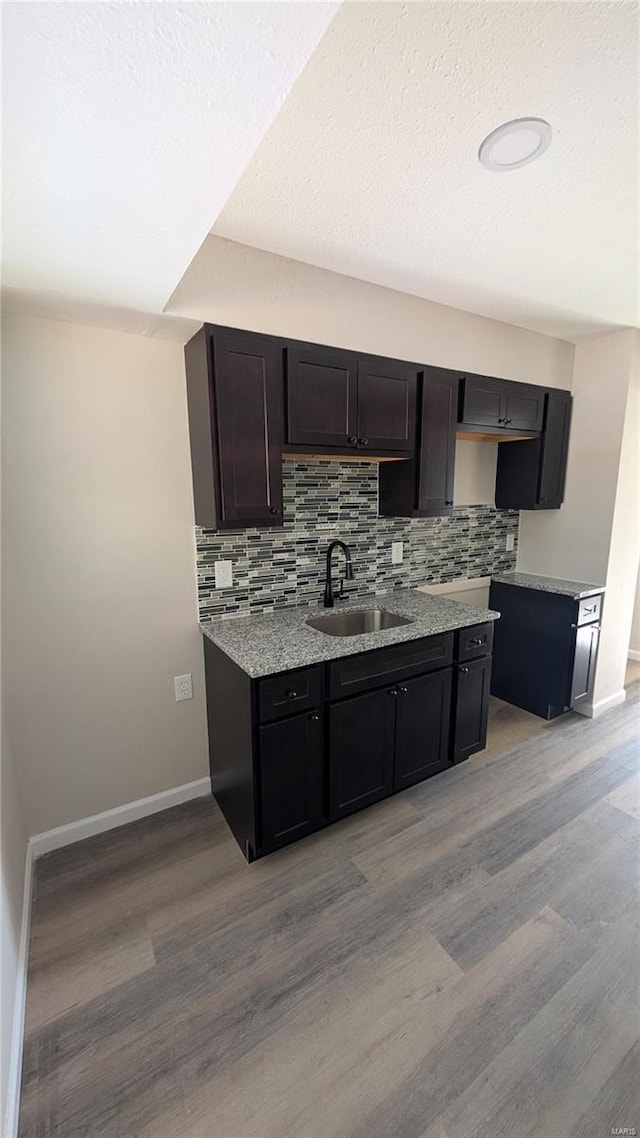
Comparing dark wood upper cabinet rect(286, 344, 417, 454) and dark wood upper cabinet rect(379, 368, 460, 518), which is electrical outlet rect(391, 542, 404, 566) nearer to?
dark wood upper cabinet rect(379, 368, 460, 518)

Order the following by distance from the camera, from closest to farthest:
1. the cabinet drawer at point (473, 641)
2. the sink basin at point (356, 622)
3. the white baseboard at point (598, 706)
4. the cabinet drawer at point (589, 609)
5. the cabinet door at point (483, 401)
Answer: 1. the cabinet drawer at point (473, 641)
2. the sink basin at point (356, 622)
3. the cabinet door at point (483, 401)
4. the cabinet drawer at point (589, 609)
5. the white baseboard at point (598, 706)

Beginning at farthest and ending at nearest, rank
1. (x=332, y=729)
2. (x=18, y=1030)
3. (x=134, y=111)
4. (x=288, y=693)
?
(x=332, y=729)
(x=288, y=693)
(x=18, y=1030)
(x=134, y=111)

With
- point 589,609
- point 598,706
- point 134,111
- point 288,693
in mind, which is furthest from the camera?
point 598,706

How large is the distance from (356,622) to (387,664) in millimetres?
528

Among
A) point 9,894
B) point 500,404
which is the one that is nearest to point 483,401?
point 500,404

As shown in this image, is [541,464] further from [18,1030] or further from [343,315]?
[18,1030]

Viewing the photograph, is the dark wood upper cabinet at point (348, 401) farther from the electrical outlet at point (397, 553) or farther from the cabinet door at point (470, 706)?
the cabinet door at point (470, 706)

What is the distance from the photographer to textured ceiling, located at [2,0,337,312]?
68cm

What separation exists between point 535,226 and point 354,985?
2.86m

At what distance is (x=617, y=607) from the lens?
3.16 m

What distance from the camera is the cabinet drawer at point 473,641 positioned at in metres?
2.27

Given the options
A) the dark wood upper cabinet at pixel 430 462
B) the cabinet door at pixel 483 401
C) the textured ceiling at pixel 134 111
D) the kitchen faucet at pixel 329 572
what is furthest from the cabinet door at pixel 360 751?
the textured ceiling at pixel 134 111

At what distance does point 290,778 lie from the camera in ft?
6.01

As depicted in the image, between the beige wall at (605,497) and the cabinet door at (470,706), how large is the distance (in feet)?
4.12
